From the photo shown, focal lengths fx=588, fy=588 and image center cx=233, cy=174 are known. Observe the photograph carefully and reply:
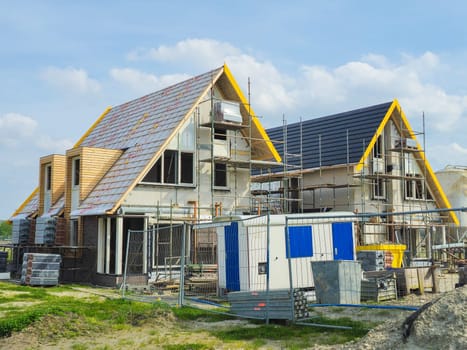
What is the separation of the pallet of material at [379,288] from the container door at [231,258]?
3493 mm

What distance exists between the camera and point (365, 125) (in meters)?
29.1

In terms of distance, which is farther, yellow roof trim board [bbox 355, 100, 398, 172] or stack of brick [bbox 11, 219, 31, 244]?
yellow roof trim board [bbox 355, 100, 398, 172]

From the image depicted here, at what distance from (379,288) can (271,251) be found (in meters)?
3.23

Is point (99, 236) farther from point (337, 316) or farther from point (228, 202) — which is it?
point (337, 316)

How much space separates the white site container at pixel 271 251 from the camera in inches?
650

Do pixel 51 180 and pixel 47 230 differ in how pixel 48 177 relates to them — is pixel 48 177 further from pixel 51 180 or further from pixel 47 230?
pixel 47 230

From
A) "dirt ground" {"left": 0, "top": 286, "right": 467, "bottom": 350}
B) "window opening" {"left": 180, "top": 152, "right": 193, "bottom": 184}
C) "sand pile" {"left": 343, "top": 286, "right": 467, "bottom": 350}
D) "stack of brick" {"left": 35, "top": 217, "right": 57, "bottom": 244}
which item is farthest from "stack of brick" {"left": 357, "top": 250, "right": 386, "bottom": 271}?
"stack of brick" {"left": 35, "top": 217, "right": 57, "bottom": 244}

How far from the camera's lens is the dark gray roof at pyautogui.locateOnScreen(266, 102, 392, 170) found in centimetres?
2847

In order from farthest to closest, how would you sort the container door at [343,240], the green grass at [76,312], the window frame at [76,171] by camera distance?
the window frame at [76,171], the container door at [343,240], the green grass at [76,312]

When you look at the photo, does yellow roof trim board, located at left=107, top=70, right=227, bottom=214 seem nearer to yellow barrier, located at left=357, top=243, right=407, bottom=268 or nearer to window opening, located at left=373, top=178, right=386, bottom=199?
yellow barrier, located at left=357, top=243, right=407, bottom=268

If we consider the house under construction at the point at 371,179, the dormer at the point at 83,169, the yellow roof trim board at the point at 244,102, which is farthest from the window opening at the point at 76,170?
the house under construction at the point at 371,179

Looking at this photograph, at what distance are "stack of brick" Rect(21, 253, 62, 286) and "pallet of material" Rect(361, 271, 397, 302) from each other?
10.6 meters

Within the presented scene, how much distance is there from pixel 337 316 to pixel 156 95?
17.1 m

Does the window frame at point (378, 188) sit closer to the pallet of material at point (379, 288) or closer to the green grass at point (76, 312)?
the pallet of material at point (379, 288)
